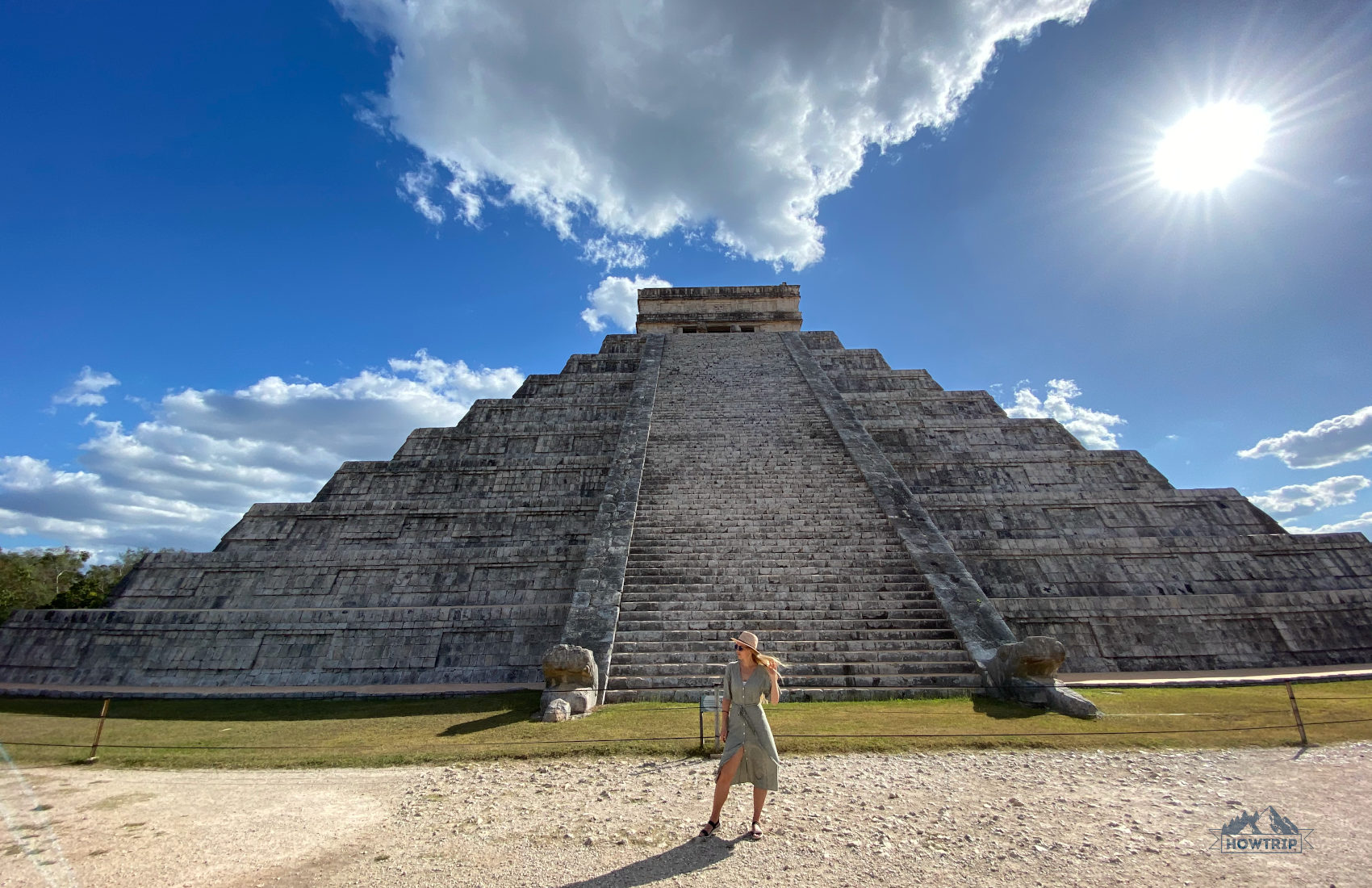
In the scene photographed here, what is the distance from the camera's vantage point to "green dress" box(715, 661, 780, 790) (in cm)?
378

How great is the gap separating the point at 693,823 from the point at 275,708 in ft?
24.3

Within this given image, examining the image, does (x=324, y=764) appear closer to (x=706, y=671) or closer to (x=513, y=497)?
(x=706, y=671)

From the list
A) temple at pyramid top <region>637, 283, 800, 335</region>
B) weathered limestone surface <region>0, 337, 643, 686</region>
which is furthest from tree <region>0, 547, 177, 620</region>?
temple at pyramid top <region>637, 283, 800, 335</region>

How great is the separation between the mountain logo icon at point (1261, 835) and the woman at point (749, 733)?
2765mm

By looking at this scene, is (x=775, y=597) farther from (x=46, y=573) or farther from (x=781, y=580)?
(x=46, y=573)

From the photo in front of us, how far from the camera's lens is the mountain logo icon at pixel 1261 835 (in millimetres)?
3566

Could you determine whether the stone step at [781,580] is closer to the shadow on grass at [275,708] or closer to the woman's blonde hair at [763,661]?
the shadow on grass at [275,708]

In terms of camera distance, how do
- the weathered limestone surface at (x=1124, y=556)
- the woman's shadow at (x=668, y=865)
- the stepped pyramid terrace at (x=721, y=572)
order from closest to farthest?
the woman's shadow at (x=668, y=865)
the stepped pyramid terrace at (x=721, y=572)
the weathered limestone surface at (x=1124, y=556)

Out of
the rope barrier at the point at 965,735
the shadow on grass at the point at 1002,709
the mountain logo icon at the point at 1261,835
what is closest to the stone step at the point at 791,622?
the shadow on grass at the point at 1002,709

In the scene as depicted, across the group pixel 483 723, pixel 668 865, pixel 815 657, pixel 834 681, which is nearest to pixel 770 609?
pixel 815 657

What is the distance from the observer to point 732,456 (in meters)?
13.8

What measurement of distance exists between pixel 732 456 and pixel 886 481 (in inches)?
139

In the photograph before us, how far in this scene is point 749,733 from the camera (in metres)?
3.86

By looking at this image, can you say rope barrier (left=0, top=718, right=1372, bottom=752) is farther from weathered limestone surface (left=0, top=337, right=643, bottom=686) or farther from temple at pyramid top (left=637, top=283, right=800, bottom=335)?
temple at pyramid top (left=637, top=283, right=800, bottom=335)
